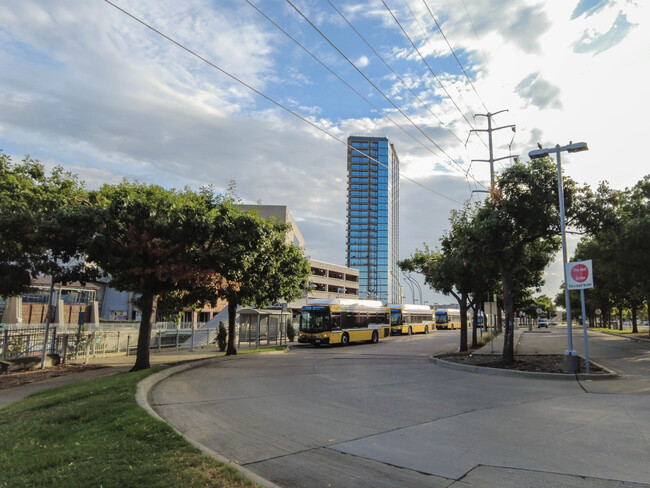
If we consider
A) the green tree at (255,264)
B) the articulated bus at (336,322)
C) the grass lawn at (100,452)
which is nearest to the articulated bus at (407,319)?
the articulated bus at (336,322)

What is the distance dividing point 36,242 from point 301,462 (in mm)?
12883

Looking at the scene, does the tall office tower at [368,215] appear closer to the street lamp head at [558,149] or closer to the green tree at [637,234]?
the green tree at [637,234]

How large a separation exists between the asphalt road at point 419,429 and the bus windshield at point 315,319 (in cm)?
1749

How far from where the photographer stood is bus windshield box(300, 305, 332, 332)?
100 ft

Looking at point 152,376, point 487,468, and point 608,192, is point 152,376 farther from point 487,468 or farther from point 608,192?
point 608,192

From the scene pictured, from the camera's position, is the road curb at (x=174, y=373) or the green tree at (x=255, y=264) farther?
the green tree at (x=255, y=264)

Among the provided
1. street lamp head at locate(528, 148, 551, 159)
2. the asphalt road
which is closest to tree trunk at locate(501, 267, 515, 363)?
the asphalt road

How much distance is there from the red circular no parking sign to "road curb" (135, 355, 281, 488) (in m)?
13.4

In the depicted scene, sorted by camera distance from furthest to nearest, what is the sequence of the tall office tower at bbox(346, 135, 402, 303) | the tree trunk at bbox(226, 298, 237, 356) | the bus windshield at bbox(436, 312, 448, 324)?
the tall office tower at bbox(346, 135, 402, 303)
the bus windshield at bbox(436, 312, 448, 324)
the tree trunk at bbox(226, 298, 237, 356)

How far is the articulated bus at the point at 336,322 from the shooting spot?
100 feet

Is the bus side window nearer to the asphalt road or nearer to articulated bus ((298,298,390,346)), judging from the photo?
articulated bus ((298,298,390,346))

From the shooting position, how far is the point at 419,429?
23.4ft

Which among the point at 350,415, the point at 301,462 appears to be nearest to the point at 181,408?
the point at 350,415

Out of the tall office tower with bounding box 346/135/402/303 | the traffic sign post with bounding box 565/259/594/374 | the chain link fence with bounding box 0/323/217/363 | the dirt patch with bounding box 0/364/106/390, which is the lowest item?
the dirt patch with bounding box 0/364/106/390
